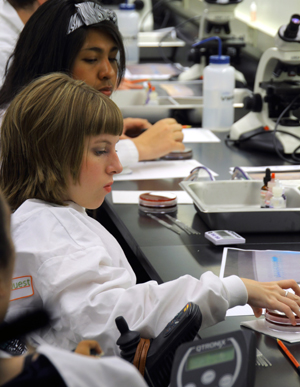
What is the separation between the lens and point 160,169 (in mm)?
1982

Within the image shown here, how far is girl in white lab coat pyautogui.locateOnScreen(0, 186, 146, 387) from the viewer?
0.51m

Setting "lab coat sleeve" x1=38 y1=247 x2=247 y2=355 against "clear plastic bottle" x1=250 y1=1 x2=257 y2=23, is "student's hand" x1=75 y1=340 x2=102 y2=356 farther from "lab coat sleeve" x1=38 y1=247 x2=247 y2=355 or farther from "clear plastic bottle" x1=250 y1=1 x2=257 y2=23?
"clear plastic bottle" x1=250 y1=1 x2=257 y2=23

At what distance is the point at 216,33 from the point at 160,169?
1.41 meters

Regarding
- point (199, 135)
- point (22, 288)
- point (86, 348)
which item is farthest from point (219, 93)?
point (86, 348)

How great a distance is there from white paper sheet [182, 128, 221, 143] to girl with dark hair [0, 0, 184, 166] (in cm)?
59

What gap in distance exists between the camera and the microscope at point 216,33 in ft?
9.87

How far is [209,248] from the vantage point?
1.32 meters

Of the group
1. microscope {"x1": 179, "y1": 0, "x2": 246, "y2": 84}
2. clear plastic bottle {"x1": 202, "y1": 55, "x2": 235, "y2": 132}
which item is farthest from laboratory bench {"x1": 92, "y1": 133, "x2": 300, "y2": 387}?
microscope {"x1": 179, "y1": 0, "x2": 246, "y2": 84}

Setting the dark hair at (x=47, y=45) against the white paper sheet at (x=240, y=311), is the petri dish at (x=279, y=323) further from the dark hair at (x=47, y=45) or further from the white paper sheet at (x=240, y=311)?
the dark hair at (x=47, y=45)

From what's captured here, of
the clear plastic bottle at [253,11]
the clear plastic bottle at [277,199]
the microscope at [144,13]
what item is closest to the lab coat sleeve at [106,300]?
the clear plastic bottle at [277,199]

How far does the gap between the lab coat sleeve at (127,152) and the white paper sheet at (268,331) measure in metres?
1.01

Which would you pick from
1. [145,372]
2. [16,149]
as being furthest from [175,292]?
[16,149]

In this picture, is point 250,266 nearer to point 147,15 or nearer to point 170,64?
point 170,64

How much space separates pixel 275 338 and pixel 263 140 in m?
1.26
